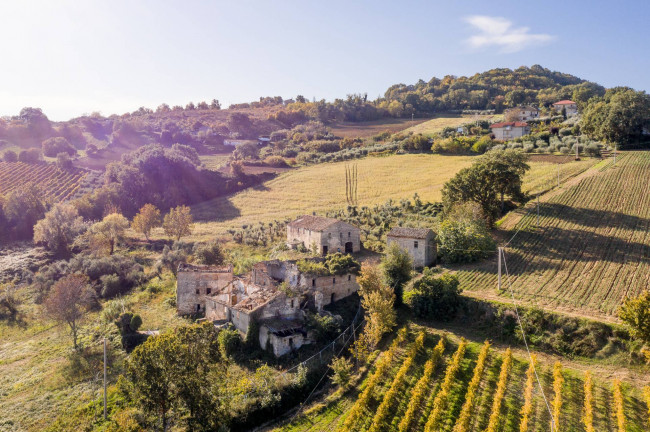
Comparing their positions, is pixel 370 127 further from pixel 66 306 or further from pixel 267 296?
pixel 66 306

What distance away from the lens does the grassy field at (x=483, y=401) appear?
19031 millimetres

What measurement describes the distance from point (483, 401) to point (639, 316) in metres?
8.17

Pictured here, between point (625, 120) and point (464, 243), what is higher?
point (625, 120)

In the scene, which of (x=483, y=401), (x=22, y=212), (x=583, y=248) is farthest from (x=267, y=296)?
(x=22, y=212)

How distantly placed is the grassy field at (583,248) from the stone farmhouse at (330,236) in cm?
1161

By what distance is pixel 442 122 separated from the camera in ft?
348

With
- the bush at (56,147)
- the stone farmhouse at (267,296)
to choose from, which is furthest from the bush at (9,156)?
the stone farmhouse at (267,296)

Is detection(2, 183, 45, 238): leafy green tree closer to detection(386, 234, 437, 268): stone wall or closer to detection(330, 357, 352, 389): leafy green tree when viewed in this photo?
detection(386, 234, 437, 268): stone wall

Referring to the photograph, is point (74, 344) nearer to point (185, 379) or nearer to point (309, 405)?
point (185, 379)

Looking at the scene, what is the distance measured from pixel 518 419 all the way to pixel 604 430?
314 cm

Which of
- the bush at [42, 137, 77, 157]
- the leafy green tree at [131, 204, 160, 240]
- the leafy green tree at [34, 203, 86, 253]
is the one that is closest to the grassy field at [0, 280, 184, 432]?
the leafy green tree at [34, 203, 86, 253]

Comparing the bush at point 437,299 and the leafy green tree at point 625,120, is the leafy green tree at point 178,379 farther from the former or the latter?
the leafy green tree at point 625,120

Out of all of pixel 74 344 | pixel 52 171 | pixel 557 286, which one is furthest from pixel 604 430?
pixel 52 171

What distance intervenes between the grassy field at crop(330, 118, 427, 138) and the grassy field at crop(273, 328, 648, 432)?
84.4 meters
